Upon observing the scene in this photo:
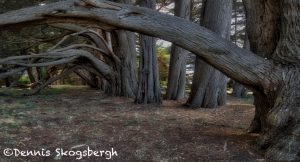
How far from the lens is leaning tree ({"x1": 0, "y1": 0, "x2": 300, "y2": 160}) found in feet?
15.8

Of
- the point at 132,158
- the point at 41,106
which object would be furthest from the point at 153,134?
the point at 41,106

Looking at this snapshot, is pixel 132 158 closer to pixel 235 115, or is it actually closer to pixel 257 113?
pixel 257 113

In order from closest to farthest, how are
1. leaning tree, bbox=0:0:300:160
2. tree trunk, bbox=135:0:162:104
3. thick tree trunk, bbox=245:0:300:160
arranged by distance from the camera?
thick tree trunk, bbox=245:0:300:160, leaning tree, bbox=0:0:300:160, tree trunk, bbox=135:0:162:104

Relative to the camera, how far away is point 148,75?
9.98 meters

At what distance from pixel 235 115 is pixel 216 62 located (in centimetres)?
328

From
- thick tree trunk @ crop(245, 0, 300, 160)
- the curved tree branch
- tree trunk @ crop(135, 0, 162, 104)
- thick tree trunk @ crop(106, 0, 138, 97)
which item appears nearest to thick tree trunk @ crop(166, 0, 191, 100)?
thick tree trunk @ crop(106, 0, 138, 97)

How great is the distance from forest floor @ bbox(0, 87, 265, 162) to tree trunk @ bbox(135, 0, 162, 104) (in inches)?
53.8

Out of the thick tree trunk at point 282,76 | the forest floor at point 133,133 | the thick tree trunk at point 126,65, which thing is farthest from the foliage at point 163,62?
the thick tree trunk at point 282,76

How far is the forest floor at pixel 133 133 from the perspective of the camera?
4766mm

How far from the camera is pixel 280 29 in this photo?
17.0 ft

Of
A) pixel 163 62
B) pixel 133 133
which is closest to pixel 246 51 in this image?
pixel 133 133

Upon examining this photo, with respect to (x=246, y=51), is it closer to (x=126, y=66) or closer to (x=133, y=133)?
(x=133, y=133)

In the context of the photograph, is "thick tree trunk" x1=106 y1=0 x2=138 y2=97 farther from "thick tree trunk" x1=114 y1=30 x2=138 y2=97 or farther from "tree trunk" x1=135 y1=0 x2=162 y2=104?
"tree trunk" x1=135 y1=0 x2=162 y2=104

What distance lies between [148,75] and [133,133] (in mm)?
4267
